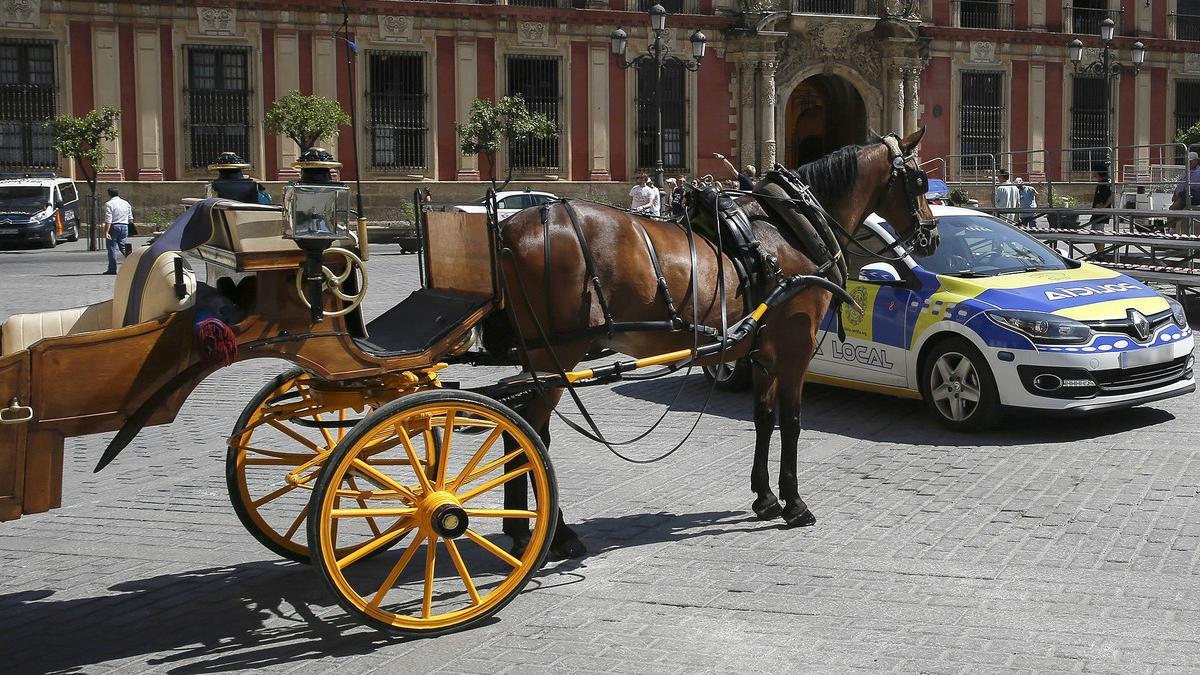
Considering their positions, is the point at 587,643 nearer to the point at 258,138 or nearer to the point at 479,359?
the point at 479,359

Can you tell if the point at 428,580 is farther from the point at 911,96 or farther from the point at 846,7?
the point at 846,7

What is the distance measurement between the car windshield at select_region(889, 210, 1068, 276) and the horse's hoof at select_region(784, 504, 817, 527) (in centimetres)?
354

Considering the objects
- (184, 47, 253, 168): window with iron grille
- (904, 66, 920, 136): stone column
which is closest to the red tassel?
(184, 47, 253, 168): window with iron grille

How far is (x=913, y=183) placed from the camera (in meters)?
7.32

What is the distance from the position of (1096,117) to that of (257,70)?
26474 millimetres

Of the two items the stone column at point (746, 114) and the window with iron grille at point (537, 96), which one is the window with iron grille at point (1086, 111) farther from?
the window with iron grille at point (537, 96)

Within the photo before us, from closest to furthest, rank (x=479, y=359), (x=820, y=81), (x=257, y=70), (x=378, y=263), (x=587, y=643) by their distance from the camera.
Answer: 1. (x=587, y=643)
2. (x=479, y=359)
3. (x=378, y=263)
4. (x=257, y=70)
5. (x=820, y=81)

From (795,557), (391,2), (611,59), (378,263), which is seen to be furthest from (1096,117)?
(795,557)

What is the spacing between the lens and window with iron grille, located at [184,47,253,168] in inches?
1308

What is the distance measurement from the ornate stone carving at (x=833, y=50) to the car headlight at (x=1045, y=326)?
3085cm

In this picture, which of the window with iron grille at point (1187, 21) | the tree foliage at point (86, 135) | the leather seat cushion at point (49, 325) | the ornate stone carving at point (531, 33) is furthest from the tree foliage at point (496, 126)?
the leather seat cushion at point (49, 325)

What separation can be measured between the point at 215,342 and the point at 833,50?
36.6 m

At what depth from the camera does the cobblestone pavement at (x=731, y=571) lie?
16.0ft

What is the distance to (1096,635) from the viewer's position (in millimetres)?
5027
